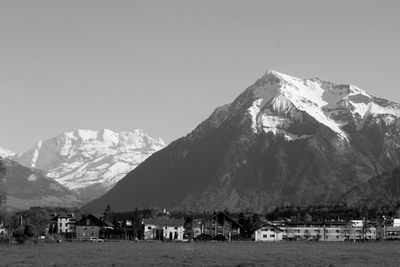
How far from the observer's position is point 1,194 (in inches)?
5615

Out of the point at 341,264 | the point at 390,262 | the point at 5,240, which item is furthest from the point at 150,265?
the point at 5,240

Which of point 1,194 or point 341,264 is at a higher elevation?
point 1,194

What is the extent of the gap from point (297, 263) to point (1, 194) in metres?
66.9

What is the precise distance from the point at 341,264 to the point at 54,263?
93.3 feet

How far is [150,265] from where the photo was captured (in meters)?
85.4

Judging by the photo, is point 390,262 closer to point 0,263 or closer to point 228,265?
point 228,265

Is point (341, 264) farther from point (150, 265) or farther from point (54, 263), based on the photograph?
point (54, 263)

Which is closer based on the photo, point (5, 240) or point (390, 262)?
point (390, 262)

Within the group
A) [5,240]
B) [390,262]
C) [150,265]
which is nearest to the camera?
[150,265]

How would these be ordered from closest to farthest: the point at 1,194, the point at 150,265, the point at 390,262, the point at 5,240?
1. the point at 150,265
2. the point at 390,262
3. the point at 1,194
4. the point at 5,240

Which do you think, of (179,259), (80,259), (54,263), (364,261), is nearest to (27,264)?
(54,263)

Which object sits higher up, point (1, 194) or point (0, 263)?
point (1, 194)

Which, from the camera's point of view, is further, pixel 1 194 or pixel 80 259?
pixel 1 194

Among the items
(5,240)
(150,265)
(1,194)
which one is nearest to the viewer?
(150,265)
